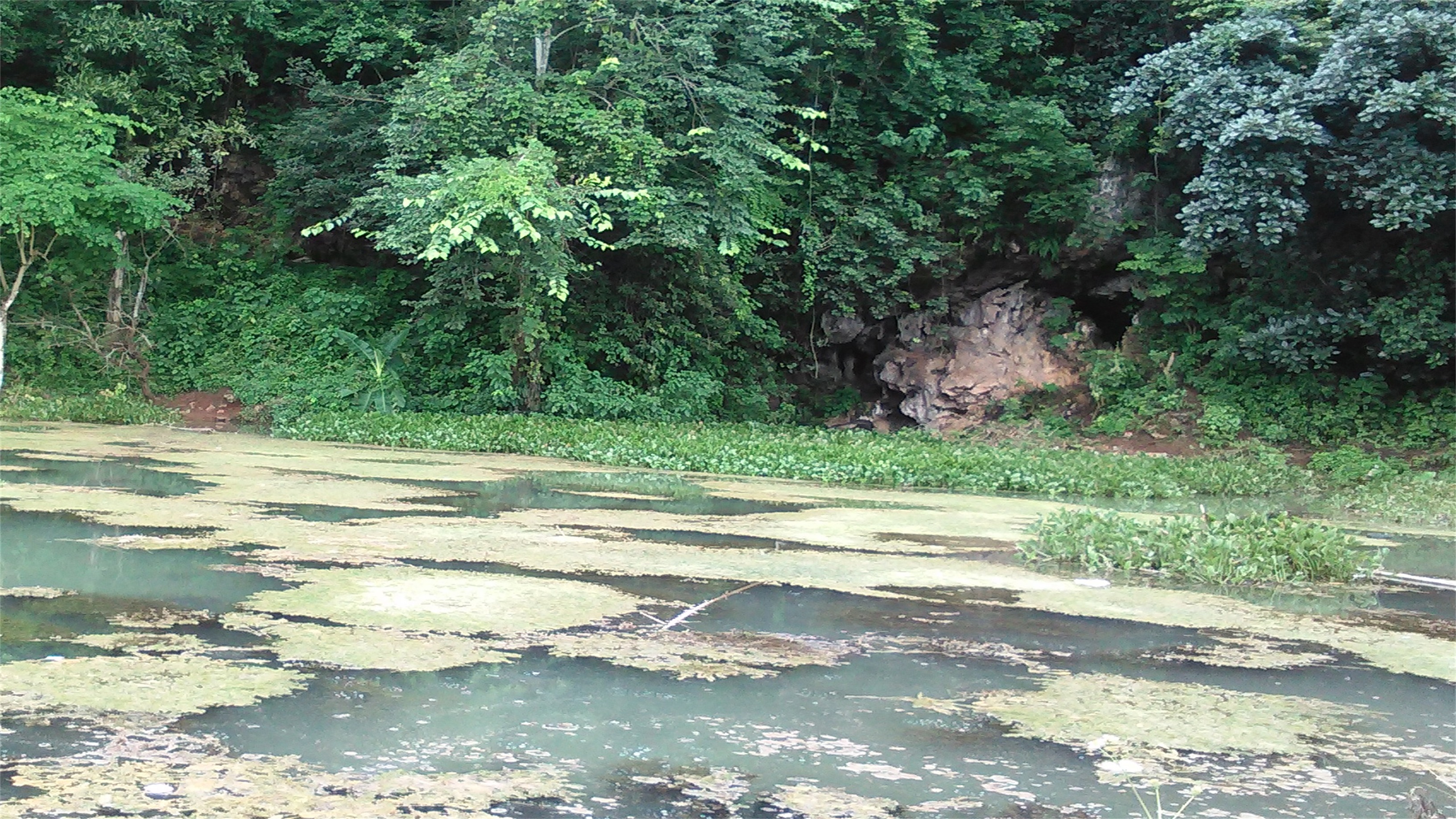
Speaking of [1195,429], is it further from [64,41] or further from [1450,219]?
[64,41]

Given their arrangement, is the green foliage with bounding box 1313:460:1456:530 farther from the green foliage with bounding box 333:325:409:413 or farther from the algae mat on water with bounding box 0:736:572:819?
the green foliage with bounding box 333:325:409:413

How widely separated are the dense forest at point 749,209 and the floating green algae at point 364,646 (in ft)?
26.7

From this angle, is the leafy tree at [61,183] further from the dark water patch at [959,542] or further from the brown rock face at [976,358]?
the dark water patch at [959,542]

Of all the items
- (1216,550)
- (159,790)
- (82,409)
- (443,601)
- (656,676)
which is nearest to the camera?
(159,790)

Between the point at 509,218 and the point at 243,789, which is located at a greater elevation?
the point at 509,218

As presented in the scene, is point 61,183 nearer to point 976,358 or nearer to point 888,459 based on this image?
point 888,459

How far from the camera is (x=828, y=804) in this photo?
2885mm

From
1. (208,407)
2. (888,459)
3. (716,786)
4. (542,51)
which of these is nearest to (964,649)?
(716,786)

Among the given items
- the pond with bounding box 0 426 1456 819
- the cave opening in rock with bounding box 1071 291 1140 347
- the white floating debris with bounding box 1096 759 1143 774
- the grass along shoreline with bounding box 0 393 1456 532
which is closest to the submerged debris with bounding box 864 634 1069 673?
the pond with bounding box 0 426 1456 819

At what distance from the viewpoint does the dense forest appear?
13.7 m

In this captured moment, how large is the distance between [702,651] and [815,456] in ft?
25.8

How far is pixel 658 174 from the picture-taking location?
14.0 m

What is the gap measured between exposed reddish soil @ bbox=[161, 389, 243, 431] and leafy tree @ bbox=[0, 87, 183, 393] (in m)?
1.98

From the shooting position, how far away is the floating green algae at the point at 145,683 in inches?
134
